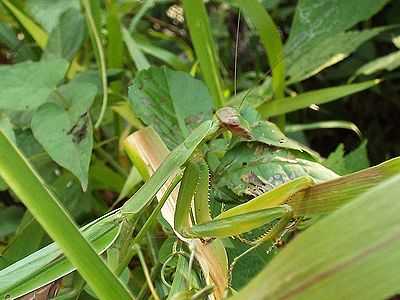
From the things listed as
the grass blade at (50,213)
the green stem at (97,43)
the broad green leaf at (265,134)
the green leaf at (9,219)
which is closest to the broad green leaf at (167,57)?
the green stem at (97,43)

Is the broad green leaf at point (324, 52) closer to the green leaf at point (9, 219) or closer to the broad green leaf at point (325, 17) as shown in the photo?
the broad green leaf at point (325, 17)

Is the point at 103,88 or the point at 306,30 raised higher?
the point at 103,88

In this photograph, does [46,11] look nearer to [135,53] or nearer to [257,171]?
[135,53]

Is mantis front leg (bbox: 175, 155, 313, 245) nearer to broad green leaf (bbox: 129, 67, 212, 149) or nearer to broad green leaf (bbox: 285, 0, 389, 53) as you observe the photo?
broad green leaf (bbox: 129, 67, 212, 149)

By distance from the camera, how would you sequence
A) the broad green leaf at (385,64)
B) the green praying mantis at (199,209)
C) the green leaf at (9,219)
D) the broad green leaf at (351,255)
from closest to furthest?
the broad green leaf at (351,255), the green praying mantis at (199,209), the green leaf at (9,219), the broad green leaf at (385,64)

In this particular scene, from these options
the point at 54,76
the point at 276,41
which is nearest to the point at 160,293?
the point at 54,76

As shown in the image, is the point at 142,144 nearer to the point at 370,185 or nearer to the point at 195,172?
the point at 195,172
